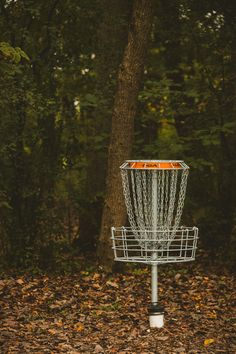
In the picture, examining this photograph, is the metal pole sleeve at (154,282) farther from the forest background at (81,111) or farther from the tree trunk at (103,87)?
the tree trunk at (103,87)

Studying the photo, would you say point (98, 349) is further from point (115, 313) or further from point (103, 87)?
point (103, 87)

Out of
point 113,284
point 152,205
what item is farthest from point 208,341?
point 113,284

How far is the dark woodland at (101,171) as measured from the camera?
729 cm

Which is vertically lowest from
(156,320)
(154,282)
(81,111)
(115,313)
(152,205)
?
(115,313)

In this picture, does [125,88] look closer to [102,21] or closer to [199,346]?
[102,21]

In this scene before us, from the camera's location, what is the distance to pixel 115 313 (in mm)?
7691

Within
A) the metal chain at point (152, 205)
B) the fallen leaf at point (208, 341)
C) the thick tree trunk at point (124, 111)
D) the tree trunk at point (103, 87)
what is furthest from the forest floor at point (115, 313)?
the tree trunk at point (103, 87)

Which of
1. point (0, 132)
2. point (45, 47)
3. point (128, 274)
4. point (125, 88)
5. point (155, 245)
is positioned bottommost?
point (128, 274)

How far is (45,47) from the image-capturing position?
10.2 metres

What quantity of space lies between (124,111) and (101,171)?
9.62 feet

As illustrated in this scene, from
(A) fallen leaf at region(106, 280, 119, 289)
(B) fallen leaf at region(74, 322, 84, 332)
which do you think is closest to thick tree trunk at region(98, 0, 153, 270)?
(A) fallen leaf at region(106, 280, 119, 289)

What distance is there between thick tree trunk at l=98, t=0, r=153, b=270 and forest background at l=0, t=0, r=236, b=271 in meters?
0.17

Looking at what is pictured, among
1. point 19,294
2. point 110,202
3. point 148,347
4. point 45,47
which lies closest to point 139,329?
point 148,347

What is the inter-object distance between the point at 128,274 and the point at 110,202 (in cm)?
110
